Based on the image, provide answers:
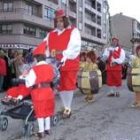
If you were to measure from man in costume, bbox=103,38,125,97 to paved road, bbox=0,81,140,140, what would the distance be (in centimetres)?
251

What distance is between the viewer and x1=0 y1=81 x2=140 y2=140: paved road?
22.0ft

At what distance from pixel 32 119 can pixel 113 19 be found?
10298 centimetres

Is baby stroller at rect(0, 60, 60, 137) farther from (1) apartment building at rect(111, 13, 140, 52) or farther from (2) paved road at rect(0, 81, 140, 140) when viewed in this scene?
(1) apartment building at rect(111, 13, 140, 52)

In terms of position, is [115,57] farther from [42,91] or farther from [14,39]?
[14,39]

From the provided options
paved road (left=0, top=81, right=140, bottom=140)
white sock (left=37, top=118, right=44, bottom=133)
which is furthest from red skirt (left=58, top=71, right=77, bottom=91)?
white sock (left=37, top=118, right=44, bottom=133)

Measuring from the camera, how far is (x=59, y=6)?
55.8 meters

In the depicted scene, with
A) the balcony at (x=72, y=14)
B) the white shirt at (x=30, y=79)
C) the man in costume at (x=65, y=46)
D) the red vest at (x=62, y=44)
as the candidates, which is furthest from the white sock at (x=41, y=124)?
the balcony at (x=72, y=14)

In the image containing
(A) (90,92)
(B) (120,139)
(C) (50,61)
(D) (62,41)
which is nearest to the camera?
(B) (120,139)

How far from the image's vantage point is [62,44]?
26.3 feet

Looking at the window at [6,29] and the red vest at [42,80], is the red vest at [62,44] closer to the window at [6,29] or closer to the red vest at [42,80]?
the red vest at [42,80]

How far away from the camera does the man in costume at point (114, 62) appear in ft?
42.3

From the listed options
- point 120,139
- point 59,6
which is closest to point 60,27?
point 120,139

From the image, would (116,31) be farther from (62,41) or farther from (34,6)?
(62,41)

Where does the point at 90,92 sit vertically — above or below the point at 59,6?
below
